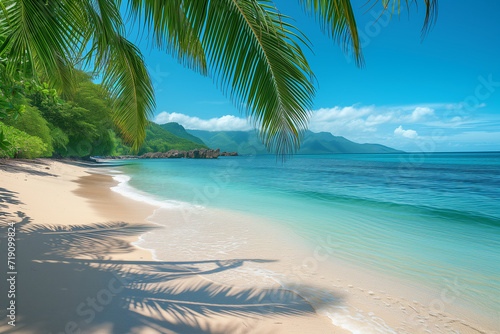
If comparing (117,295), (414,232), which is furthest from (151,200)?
(414,232)

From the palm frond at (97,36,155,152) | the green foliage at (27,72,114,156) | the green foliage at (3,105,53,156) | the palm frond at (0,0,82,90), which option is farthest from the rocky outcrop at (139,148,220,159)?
the palm frond at (0,0,82,90)

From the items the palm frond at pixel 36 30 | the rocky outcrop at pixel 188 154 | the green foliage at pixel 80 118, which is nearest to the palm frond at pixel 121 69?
the palm frond at pixel 36 30

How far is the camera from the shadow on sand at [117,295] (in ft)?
7.39

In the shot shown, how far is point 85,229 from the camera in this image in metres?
5.42

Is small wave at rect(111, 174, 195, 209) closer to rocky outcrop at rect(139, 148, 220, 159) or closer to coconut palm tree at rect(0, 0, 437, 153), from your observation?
coconut palm tree at rect(0, 0, 437, 153)

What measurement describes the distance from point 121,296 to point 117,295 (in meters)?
0.05

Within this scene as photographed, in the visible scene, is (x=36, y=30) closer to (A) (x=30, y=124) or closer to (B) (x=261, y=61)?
(B) (x=261, y=61)

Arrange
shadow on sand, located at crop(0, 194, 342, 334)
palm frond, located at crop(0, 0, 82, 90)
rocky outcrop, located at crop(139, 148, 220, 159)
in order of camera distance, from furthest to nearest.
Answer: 1. rocky outcrop, located at crop(139, 148, 220, 159)
2. palm frond, located at crop(0, 0, 82, 90)
3. shadow on sand, located at crop(0, 194, 342, 334)

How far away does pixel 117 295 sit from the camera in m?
2.74

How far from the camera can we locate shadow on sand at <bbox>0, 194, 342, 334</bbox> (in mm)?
2254

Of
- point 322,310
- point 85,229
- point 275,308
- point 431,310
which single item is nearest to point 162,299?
point 275,308

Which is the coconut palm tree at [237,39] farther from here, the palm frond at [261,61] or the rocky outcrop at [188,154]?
the rocky outcrop at [188,154]

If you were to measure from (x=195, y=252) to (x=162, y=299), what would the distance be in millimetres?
2027

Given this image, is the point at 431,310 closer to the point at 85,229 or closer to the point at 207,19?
the point at 207,19
